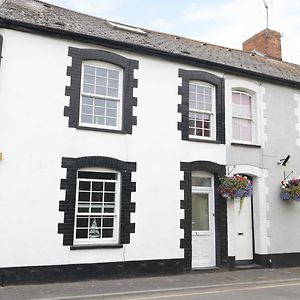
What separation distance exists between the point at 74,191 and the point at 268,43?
11.5m

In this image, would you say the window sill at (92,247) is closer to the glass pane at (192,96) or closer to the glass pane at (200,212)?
the glass pane at (200,212)

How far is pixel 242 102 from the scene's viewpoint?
12.8m

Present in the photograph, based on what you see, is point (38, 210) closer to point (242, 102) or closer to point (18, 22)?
point (18, 22)

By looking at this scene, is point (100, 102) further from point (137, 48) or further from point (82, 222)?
point (82, 222)

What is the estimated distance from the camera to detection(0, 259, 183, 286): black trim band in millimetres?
8734

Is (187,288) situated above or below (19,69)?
below

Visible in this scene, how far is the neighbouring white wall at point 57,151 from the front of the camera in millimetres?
8984

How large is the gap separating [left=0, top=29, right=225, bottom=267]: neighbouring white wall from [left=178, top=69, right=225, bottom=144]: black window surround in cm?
20

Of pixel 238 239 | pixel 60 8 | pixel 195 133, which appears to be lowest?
pixel 238 239

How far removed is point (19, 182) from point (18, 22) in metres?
3.93

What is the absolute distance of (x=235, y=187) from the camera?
439 inches

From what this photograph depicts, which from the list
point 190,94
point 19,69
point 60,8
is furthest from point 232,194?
point 60,8

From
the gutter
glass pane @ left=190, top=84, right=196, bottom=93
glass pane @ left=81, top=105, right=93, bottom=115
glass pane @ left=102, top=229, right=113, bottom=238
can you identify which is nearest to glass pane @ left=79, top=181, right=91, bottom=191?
glass pane @ left=102, top=229, right=113, bottom=238

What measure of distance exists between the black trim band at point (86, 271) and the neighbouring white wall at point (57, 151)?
0.15 meters
